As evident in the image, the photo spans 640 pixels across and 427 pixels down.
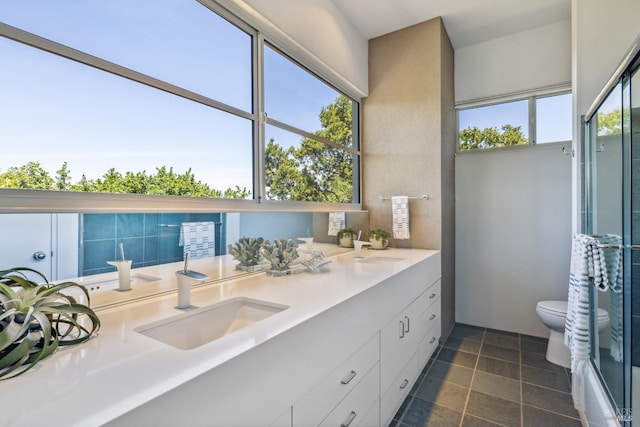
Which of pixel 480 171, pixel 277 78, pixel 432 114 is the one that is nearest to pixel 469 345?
pixel 480 171

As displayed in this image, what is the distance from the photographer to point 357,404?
132cm

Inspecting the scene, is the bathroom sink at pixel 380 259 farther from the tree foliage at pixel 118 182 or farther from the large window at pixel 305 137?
the tree foliage at pixel 118 182

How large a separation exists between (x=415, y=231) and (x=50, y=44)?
2.60 m

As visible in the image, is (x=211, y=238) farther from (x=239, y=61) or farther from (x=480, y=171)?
(x=480, y=171)

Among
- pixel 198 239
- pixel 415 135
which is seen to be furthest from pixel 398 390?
pixel 415 135

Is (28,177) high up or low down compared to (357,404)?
up

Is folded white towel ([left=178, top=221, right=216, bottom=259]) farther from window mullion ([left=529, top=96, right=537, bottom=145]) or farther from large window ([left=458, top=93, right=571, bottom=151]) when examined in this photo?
window mullion ([left=529, top=96, right=537, bottom=145])

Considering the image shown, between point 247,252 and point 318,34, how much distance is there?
1684 mm

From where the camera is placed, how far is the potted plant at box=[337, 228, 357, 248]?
2750 millimetres

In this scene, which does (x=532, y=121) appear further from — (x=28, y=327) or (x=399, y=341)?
(x=28, y=327)

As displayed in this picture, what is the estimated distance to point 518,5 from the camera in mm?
2525

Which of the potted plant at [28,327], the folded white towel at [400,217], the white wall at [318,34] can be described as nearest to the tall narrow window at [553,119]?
the folded white towel at [400,217]

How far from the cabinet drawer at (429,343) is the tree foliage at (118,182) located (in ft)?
5.38

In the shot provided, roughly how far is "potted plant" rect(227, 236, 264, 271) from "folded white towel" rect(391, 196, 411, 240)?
143 centimetres
